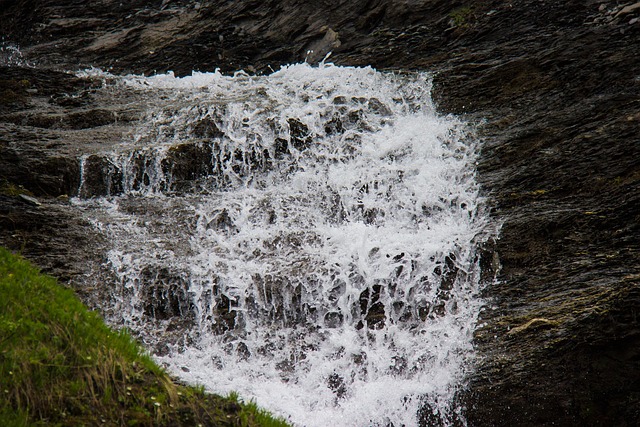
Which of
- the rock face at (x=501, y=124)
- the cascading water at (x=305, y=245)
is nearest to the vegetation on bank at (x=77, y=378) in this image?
the cascading water at (x=305, y=245)

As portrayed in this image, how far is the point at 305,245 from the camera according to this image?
29.1 ft

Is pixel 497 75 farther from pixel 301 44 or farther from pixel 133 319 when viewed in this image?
pixel 133 319

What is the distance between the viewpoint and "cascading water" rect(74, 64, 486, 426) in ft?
23.5

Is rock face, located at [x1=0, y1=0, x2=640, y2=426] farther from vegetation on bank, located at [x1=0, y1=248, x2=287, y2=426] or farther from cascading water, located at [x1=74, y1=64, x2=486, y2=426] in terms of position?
vegetation on bank, located at [x1=0, y1=248, x2=287, y2=426]

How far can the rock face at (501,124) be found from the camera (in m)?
6.38

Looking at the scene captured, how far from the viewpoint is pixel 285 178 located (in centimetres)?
1086

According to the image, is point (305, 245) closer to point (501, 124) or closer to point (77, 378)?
point (501, 124)

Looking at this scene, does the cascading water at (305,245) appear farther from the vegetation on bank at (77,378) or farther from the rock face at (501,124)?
the vegetation on bank at (77,378)

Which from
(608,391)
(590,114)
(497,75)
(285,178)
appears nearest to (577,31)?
(497,75)

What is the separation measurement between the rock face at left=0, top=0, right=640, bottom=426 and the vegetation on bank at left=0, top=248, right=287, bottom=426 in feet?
9.23

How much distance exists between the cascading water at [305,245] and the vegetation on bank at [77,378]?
5.14ft

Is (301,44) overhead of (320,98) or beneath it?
overhead

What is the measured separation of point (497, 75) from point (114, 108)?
311 inches

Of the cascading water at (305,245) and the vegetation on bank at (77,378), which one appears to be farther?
the cascading water at (305,245)
